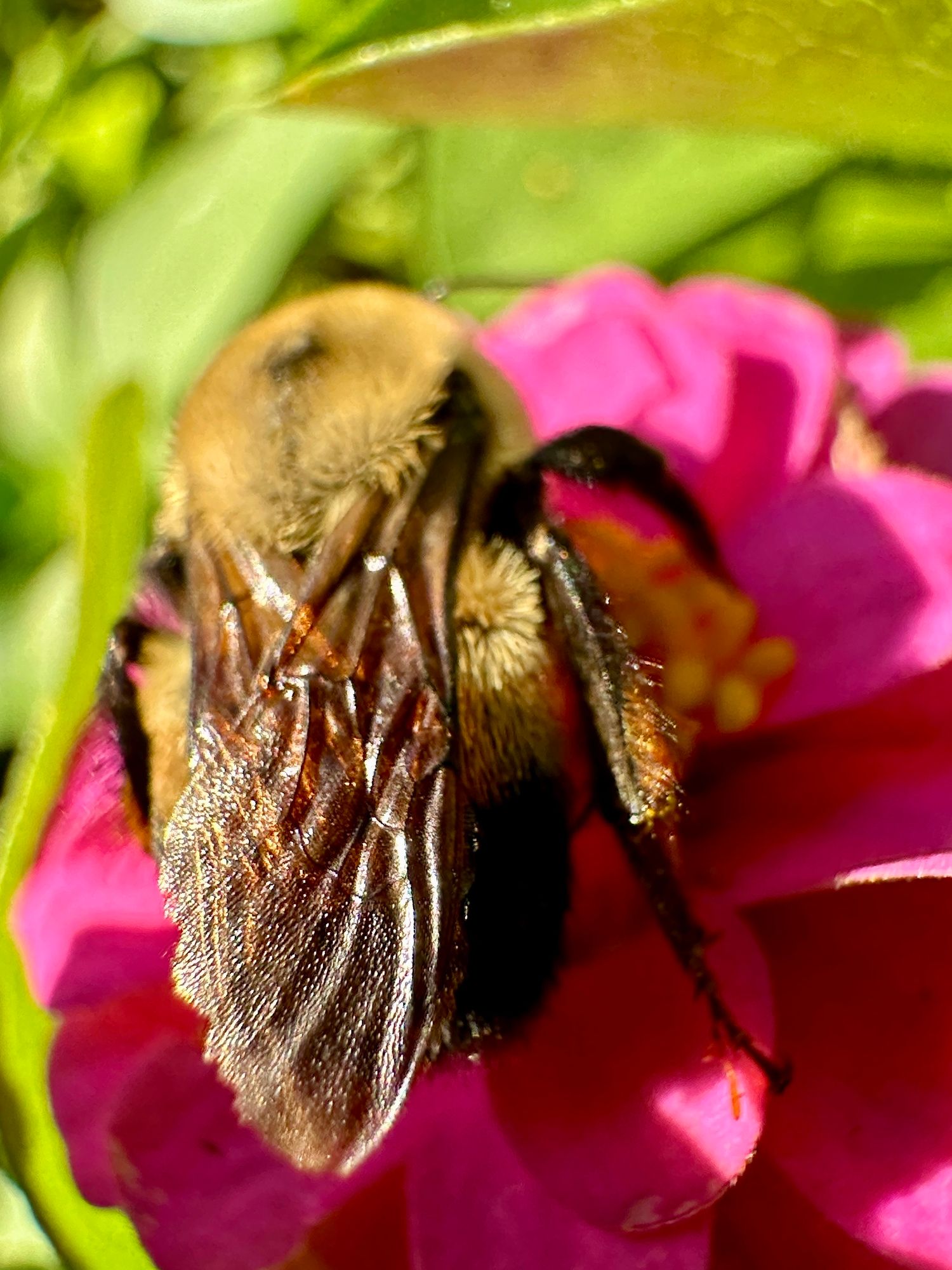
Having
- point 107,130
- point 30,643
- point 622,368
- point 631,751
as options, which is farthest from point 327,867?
point 107,130

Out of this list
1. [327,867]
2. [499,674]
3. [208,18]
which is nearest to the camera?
[327,867]

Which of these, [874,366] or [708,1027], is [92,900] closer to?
[708,1027]

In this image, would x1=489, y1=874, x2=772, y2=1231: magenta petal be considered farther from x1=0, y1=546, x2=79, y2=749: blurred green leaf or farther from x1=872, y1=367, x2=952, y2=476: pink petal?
x1=0, y1=546, x2=79, y2=749: blurred green leaf

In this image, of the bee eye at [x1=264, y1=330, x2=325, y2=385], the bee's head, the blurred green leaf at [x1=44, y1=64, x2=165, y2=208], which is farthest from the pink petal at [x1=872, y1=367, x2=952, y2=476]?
the blurred green leaf at [x1=44, y1=64, x2=165, y2=208]

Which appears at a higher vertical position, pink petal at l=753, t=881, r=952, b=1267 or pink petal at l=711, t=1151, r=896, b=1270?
pink petal at l=753, t=881, r=952, b=1267

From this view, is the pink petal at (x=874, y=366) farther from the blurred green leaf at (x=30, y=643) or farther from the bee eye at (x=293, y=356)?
the blurred green leaf at (x=30, y=643)

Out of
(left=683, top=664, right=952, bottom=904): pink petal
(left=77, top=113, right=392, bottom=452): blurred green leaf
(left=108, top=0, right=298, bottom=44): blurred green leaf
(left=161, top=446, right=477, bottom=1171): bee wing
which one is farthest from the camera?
(left=77, top=113, right=392, bottom=452): blurred green leaf

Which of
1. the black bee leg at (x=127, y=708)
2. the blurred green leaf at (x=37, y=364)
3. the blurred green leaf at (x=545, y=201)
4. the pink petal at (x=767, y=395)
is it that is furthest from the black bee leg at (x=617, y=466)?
the blurred green leaf at (x=37, y=364)
